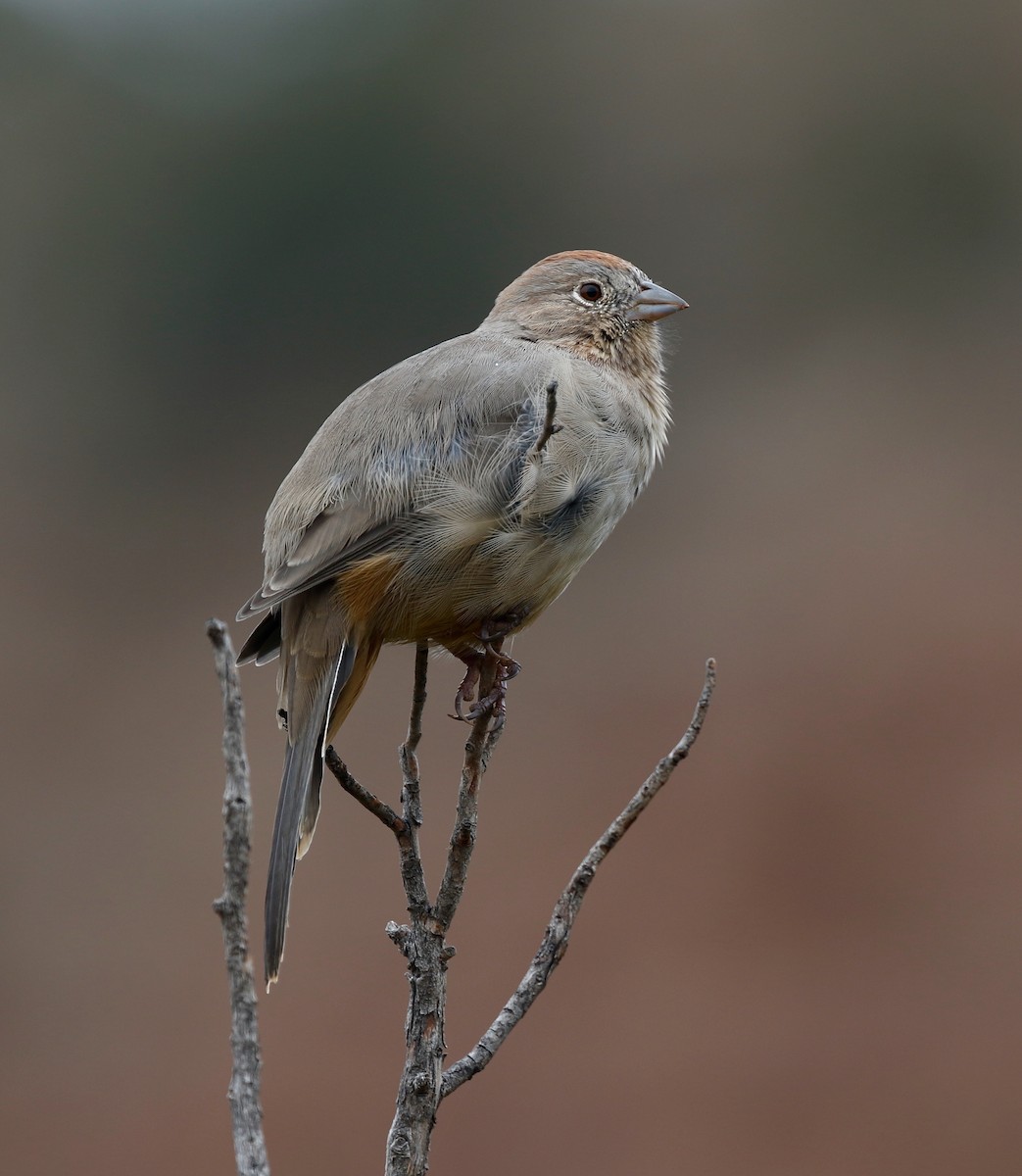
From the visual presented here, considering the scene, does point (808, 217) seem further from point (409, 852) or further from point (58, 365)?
point (409, 852)

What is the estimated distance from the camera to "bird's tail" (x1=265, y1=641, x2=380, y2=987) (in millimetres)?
2850

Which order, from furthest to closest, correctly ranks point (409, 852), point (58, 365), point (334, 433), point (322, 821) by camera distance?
point (58, 365) → point (322, 821) → point (334, 433) → point (409, 852)

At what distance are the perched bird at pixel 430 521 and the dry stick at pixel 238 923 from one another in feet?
4.54

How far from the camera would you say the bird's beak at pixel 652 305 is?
4.78 metres

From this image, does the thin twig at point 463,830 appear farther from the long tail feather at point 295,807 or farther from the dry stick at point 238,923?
the dry stick at point 238,923

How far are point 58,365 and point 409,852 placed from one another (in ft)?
57.0

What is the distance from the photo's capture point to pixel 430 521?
11.9 ft

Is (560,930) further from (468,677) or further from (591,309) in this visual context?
(591,309)

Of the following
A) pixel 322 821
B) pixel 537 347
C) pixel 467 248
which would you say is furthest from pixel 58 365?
pixel 537 347

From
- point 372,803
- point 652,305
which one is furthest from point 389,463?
point 652,305

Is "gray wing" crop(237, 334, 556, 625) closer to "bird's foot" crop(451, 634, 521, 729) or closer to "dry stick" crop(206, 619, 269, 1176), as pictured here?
"bird's foot" crop(451, 634, 521, 729)

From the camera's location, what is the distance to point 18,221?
19266 millimetres

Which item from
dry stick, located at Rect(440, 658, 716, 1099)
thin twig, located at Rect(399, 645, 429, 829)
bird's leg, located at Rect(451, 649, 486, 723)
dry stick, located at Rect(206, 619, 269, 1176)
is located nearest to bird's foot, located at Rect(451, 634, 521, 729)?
bird's leg, located at Rect(451, 649, 486, 723)

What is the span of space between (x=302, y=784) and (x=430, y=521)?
2.68 feet
